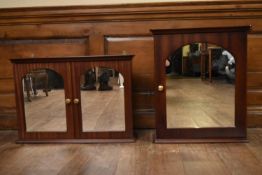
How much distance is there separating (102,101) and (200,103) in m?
0.49

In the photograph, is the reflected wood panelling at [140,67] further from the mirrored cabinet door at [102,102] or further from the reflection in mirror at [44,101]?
the reflection in mirror at [44,101]

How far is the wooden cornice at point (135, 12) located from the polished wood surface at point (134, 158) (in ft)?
2.25

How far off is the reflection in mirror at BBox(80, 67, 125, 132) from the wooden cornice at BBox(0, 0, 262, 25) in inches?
16.4

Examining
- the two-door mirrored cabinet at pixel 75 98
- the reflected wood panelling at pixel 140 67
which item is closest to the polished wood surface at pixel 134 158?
the two-door mirrored cabinet at pixel 75 98

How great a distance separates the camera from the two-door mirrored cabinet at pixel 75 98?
156cm

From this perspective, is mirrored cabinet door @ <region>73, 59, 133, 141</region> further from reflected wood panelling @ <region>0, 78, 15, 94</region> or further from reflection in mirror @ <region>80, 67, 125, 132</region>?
reflected wood panelling @ <region>0, 78, 15, 94</region>

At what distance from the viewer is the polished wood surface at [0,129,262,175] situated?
121 centimetres

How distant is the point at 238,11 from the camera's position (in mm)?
1749

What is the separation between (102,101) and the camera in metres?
1.59

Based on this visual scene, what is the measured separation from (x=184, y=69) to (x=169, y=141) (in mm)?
359

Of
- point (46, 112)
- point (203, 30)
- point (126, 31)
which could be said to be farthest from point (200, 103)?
point (46, 112)

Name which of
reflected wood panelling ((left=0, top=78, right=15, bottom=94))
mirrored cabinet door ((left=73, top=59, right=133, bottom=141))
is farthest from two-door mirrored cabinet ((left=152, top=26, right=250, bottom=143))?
reflected wood panelling ((left=0, top=78, right=15, bottom=94))

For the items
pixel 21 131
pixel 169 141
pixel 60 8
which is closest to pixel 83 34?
pixel 60 8

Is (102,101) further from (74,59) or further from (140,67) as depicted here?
(140,67)
